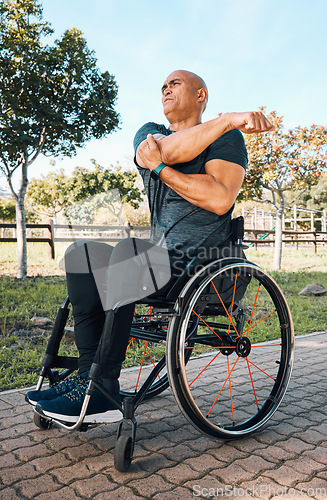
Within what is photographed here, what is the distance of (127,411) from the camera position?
1.76 meters

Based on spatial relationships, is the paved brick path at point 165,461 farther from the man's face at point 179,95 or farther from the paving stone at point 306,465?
the man's face at point 179,95

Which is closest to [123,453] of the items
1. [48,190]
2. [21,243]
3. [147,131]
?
[147,131]

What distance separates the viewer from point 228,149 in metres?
1.98

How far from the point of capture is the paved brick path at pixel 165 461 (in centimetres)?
163

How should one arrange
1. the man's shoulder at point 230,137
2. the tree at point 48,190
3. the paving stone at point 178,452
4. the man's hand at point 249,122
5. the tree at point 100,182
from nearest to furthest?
the man's hand at point 249,122 < the paving stone at point 178,452 < the man's shoulder at point 230,137 < the tree at point 100,182 < the tree at point 48,190

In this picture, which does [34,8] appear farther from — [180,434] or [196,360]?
[180,434]

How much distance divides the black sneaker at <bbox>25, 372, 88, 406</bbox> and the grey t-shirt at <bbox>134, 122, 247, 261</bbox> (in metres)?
0.67

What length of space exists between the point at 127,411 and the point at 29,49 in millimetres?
8052

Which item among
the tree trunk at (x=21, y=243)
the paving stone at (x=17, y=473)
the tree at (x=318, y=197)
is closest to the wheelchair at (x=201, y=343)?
the paving stone at (x=17, y=473)

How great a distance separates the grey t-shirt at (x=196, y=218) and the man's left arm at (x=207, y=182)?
5 cm

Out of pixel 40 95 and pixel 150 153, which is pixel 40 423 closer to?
pixel 150 153

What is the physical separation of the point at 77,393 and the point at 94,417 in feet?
0.40

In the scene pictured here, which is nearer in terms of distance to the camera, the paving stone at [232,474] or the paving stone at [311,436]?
the paving stone at [232,474]

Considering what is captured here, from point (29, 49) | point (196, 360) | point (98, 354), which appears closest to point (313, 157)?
point (29, 49)
